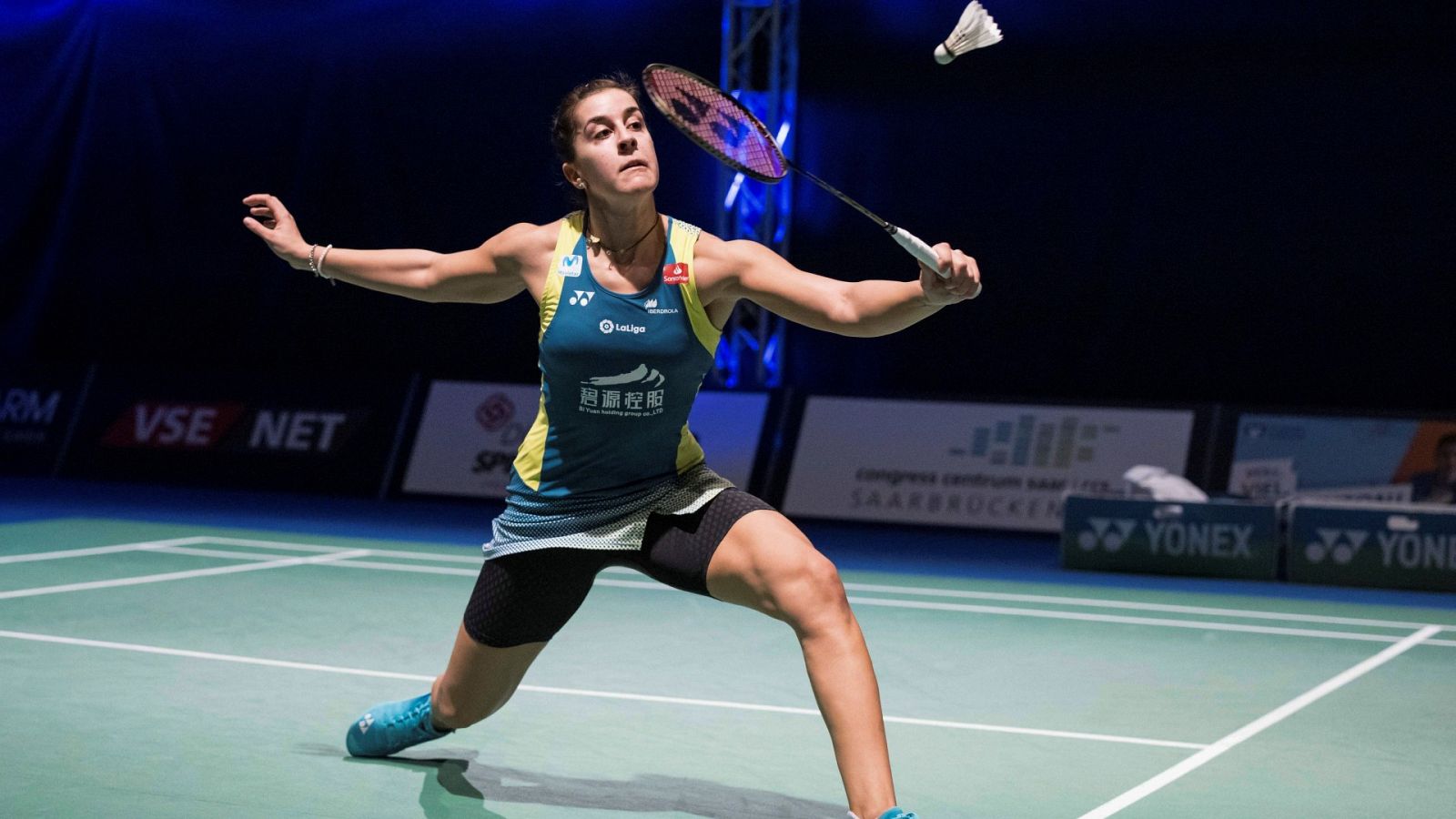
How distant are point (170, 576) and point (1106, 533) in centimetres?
463

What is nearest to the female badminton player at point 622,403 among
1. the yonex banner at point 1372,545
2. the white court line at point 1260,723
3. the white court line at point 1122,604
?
the white court line at point 1260,723

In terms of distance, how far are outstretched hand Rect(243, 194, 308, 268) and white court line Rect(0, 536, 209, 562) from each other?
15.3ft

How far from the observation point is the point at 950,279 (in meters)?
3.12

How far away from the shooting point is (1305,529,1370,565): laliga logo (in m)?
8.70

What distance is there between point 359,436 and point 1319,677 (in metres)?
7.89

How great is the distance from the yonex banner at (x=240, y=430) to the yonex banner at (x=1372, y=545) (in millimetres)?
6329

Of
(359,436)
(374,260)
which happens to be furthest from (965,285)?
(359,436)

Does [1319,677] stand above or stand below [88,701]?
above

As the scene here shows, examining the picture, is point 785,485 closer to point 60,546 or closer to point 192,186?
point 60,546

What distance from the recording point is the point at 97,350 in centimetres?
1371

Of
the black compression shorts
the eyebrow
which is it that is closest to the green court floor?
the black compression shorts

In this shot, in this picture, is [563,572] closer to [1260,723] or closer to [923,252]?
[923,252]

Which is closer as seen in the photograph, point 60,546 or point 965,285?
point 965,285

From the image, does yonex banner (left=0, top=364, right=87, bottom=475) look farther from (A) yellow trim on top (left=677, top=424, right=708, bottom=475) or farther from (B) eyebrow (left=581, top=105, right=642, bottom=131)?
(B) eyebrow (left=581, top=105, right=642, bottom=131)
